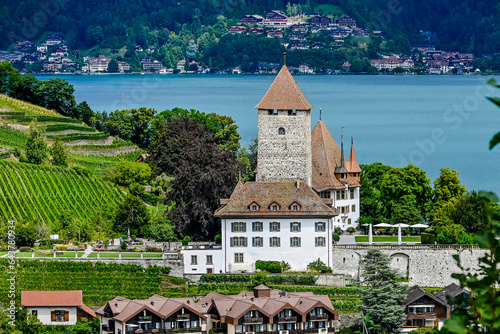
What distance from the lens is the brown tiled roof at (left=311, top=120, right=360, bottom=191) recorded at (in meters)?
59.2

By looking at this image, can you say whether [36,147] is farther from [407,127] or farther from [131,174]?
[407,127]

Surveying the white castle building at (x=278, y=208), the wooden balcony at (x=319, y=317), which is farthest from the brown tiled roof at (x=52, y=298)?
the wooden balcony at (x=319, y=317)

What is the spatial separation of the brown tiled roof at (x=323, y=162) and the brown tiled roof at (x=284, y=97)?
3.35 metres

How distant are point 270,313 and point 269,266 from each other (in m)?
6.93

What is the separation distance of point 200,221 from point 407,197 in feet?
41.4

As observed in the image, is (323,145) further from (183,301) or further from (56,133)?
(56,133)

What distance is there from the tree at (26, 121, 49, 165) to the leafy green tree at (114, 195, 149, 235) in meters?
15.8

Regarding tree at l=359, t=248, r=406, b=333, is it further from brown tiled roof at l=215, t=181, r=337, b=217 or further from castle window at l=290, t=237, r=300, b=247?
brown tiled roof at l=215, t=181, r=337, b=217

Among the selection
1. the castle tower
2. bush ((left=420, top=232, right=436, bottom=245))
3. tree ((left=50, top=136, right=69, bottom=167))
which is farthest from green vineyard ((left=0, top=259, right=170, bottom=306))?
tree ((left=50, top=136, right=69, bottom=167))

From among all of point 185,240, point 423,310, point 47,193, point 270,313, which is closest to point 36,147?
point 47,193

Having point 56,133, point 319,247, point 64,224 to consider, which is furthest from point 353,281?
point 56,133

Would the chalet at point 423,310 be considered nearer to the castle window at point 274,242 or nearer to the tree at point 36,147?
the castle window at point 274,242

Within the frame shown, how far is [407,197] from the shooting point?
60688 mm

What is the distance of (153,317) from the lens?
148ft
